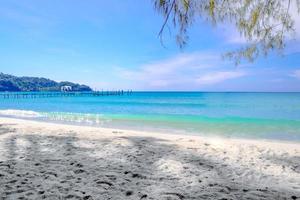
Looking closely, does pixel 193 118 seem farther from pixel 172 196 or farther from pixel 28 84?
pixel 28 84

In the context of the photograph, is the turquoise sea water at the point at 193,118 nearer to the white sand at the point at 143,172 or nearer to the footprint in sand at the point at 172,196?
the white sand at the point at 143,172

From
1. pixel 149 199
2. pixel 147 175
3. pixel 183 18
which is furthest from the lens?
pixel 147 175

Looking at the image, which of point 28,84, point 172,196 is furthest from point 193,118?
point 28,84

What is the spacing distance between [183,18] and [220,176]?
2.45 m

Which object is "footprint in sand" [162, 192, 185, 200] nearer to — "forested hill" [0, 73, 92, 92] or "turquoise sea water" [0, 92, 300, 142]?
"turquoise sea water" [0, 92, 300, 142]

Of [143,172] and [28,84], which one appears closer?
[143,172]

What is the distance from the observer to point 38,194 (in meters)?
3.60

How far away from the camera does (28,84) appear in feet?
527

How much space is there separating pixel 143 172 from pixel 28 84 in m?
169

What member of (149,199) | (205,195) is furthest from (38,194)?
(205,195)

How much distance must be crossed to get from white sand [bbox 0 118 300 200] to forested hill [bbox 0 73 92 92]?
146m

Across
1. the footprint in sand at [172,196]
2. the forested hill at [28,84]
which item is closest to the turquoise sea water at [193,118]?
the footprint in sand at [172,196]

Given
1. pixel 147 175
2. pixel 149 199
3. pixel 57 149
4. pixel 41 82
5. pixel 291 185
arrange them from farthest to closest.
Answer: pixel 41 82 → pixel 57 149 → pixel 147 175 → pixel 291 185 → pixel 149 199

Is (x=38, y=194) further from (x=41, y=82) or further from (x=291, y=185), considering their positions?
(x=41, y=82)
